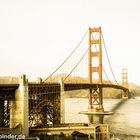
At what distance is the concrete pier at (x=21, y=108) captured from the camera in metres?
40.6

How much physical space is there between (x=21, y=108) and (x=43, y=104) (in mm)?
8686

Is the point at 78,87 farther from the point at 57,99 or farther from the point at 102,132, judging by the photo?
the point at 102,132

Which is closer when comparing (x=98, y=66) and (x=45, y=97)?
(x=45, y=97)

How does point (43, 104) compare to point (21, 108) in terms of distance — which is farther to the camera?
point (43, 104)

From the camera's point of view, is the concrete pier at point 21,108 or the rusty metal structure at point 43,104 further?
the rusty metal structure at point 43,104

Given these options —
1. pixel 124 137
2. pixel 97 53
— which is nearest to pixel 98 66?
pixel 97 53

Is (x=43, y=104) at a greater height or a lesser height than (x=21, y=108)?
greater

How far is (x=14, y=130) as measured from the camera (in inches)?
1549

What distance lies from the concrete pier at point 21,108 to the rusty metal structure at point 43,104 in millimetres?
3401

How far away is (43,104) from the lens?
49.3 meters

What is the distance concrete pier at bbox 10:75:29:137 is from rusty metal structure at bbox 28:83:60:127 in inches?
134

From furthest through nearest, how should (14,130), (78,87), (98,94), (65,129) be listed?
1. (98,94)
2. (78,87)
3. (65,129)
4. (14,130)

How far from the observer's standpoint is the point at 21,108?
134 ft

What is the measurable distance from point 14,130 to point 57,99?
48.1 feet
